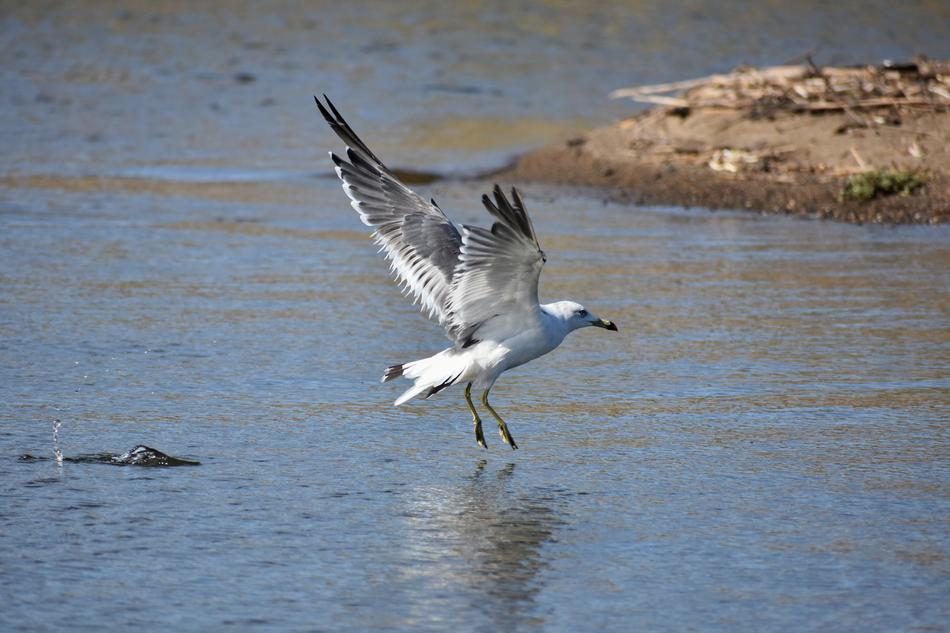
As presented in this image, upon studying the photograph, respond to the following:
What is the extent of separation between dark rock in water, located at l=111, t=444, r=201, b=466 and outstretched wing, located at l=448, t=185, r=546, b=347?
1439mm

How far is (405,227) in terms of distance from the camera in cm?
769

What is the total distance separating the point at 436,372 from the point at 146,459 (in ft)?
4.70

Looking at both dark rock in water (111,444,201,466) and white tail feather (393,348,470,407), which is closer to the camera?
dark rock in water (111,444,201,466)

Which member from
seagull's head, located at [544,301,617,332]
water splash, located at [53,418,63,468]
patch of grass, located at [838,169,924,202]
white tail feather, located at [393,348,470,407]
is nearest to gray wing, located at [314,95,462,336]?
white tail feather, located at [393,348,470,407]

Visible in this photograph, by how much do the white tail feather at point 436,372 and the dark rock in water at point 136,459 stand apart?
3.58 ft

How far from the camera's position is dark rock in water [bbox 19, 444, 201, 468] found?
613 cm

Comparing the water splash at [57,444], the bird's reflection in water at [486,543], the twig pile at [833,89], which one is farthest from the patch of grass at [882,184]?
the water splash at [57,444]

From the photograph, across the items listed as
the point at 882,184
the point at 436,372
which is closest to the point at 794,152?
the point at 882,184

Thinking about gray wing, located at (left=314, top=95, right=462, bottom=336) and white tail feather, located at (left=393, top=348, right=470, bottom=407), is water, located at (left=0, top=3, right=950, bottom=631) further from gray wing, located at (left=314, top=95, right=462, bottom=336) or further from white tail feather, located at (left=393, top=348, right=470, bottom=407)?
gray wing, located at (left=314, top=95, right=462, bottom=336)

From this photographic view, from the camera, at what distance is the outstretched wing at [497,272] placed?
6.09 metres

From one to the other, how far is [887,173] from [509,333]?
7.65m

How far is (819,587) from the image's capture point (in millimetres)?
4789

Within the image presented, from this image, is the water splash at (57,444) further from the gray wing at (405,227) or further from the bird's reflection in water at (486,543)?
the gray wing at (405,227)

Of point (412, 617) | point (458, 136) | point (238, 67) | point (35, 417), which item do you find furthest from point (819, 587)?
point (238, 67)
